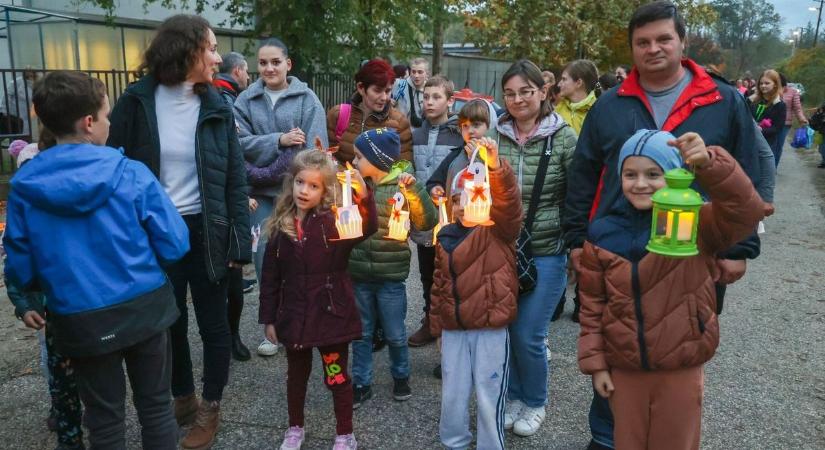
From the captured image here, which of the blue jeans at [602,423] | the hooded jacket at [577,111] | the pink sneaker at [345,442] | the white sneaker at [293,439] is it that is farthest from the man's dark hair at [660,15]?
the hooded jacket at [577,111]

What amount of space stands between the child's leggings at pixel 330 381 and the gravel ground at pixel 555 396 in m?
0.22

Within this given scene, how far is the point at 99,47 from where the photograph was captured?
13273 mm

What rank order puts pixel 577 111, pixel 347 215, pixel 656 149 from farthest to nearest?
1. pixel 577 111
2. pixel 347 215
3. pixel 656 149

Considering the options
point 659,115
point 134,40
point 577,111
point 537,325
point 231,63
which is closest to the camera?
point 659,115

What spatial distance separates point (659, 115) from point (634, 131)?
0.41ft

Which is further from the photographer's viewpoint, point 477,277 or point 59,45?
point 59,45

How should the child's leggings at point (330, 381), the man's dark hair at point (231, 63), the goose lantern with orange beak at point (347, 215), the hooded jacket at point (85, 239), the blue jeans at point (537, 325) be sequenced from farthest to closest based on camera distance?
the man's dark hair at point (231, 63) → the blue jeans at point (537, 325) → the child's leggings at point (330, 381) → the goose lantern with orange beak at point (347, 215) → the hooded jacket at point (85, 239)

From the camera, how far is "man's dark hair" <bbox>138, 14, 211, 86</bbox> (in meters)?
3.07

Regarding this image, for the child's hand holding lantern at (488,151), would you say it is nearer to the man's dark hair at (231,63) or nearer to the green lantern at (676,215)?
the green lantern at (676,215)

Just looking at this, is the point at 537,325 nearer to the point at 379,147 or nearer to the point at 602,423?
the point at 602,423

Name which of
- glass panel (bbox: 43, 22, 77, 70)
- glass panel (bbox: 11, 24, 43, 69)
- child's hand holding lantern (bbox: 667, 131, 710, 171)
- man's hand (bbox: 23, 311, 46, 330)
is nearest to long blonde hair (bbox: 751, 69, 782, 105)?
child's hand holding lantern (bbox: 667, 131, 710, 171)

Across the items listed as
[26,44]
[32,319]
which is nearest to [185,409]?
[32,319]

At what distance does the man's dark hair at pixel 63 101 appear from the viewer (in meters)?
2.46

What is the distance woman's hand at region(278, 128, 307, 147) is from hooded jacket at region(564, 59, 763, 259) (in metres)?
1.88
